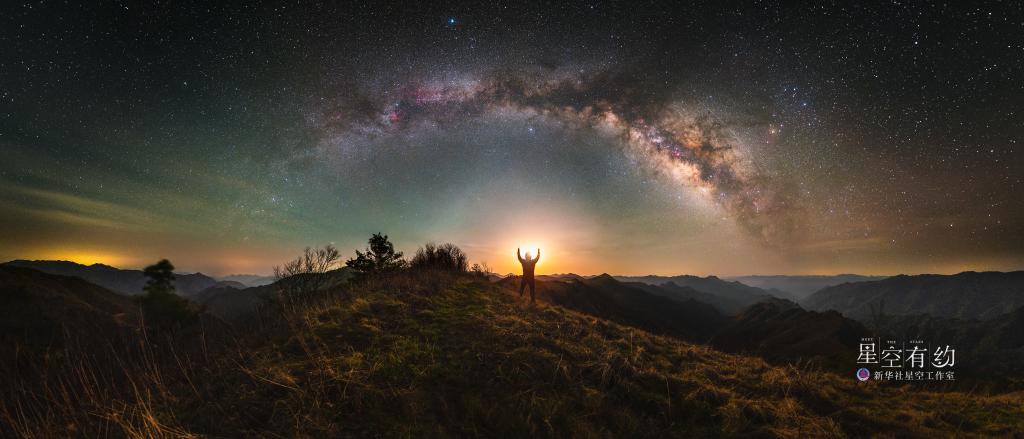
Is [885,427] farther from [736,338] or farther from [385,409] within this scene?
[736,338]

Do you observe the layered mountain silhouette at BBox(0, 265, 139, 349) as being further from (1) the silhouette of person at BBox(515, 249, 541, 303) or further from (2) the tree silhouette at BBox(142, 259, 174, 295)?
(1) the silhouette of person at BBox(515, 249, 541, 303)

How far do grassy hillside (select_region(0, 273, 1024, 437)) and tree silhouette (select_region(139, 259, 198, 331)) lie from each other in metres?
54.3

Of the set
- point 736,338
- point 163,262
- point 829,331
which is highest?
point 163,262

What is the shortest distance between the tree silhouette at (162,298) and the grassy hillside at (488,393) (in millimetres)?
54258

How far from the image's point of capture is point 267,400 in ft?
15.8

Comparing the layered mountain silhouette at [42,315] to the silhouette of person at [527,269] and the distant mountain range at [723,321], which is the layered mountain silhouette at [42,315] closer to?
the silhouette of person at [527,269]

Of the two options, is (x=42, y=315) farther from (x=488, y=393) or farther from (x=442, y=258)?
(x=488, y=393)

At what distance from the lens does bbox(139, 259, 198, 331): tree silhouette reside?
45219mm

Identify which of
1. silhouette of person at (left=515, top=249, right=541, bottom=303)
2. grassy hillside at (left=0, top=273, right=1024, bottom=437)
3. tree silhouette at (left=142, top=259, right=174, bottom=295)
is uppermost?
silhouette of person at (left=515, top=249, right=541, bottom=303)

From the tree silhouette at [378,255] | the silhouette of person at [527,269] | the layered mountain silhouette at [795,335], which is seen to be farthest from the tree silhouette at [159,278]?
the layered mountain silhouette at [795,335]

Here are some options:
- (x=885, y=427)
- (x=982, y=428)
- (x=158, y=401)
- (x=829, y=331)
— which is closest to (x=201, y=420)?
(x=158, y=401)

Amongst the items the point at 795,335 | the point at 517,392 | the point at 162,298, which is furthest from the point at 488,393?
the point at 795,335

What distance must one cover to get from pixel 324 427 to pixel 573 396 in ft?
12.0

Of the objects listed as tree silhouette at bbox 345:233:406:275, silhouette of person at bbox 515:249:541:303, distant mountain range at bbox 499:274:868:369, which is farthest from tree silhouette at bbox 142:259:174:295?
silhouette of person at bbox 515:249:541:303
